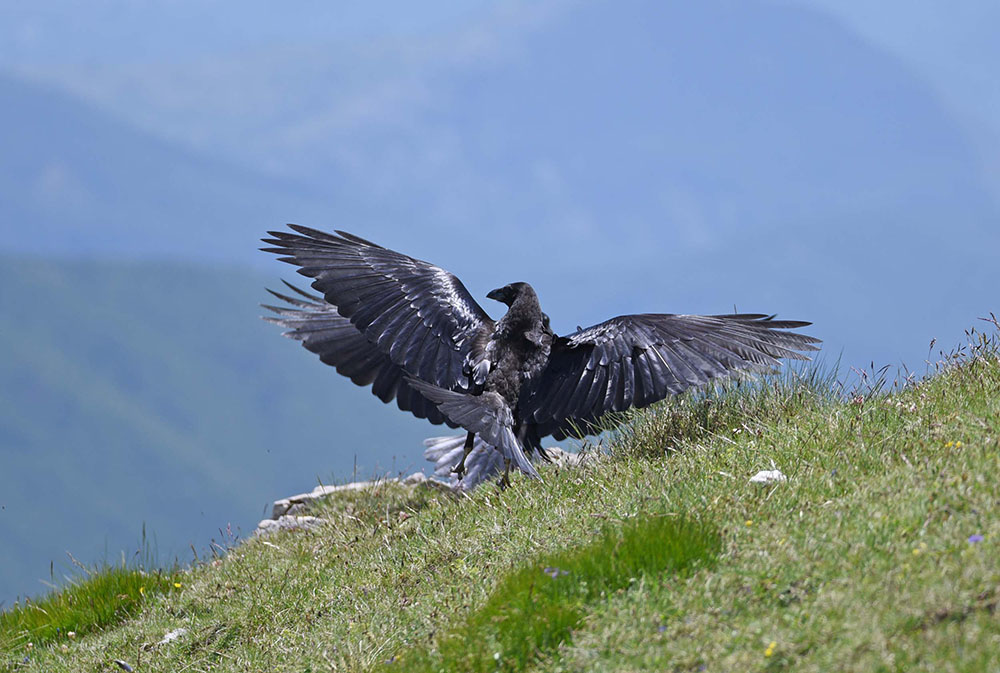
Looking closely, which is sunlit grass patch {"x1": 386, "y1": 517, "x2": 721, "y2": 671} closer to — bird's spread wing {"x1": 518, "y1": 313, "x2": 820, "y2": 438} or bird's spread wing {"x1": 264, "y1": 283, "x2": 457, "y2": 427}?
bird's spread wing {"x1": 518, "y1": 313, "x2": 820, "y2": 438}

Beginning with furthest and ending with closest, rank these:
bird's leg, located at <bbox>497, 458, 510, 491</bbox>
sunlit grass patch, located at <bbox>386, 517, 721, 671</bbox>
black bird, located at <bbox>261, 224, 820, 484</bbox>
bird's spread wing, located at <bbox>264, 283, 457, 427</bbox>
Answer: bird's spread wing, located at <bbox>264, 283, 457, 427</bbox>
black bird, located at <bbox>261, 224, 820, 484</bbox>
bird's leg, located at <bbox>497, 458, 510, 491</bbox>
sunlit grass patch, located at <bbox>386, 517, 721, 671</bbox>

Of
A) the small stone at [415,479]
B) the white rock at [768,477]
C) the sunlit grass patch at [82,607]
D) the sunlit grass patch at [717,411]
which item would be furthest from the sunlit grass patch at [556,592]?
the small stone at [415,479]

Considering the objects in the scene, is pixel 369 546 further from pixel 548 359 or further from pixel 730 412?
pixel 730 412

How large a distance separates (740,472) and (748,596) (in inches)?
60.7

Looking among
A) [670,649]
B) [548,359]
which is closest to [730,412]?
[548,359]

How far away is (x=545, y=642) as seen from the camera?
12.8 feet

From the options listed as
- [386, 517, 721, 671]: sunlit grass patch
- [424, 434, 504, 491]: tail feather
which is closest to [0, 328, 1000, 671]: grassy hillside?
[386, 517, 721, 671]: sunlit grass patch

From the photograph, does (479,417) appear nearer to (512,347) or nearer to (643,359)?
(512,347)

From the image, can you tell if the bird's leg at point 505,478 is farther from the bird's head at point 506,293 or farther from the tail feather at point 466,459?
the bird's head at point 506,293

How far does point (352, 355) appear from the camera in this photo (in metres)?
9.81

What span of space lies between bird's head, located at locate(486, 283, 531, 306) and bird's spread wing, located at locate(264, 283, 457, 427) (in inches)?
51.1

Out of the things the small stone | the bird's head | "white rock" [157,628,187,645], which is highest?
the bird's head

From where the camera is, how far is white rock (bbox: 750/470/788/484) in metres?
4.91

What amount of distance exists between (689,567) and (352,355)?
620 cm
